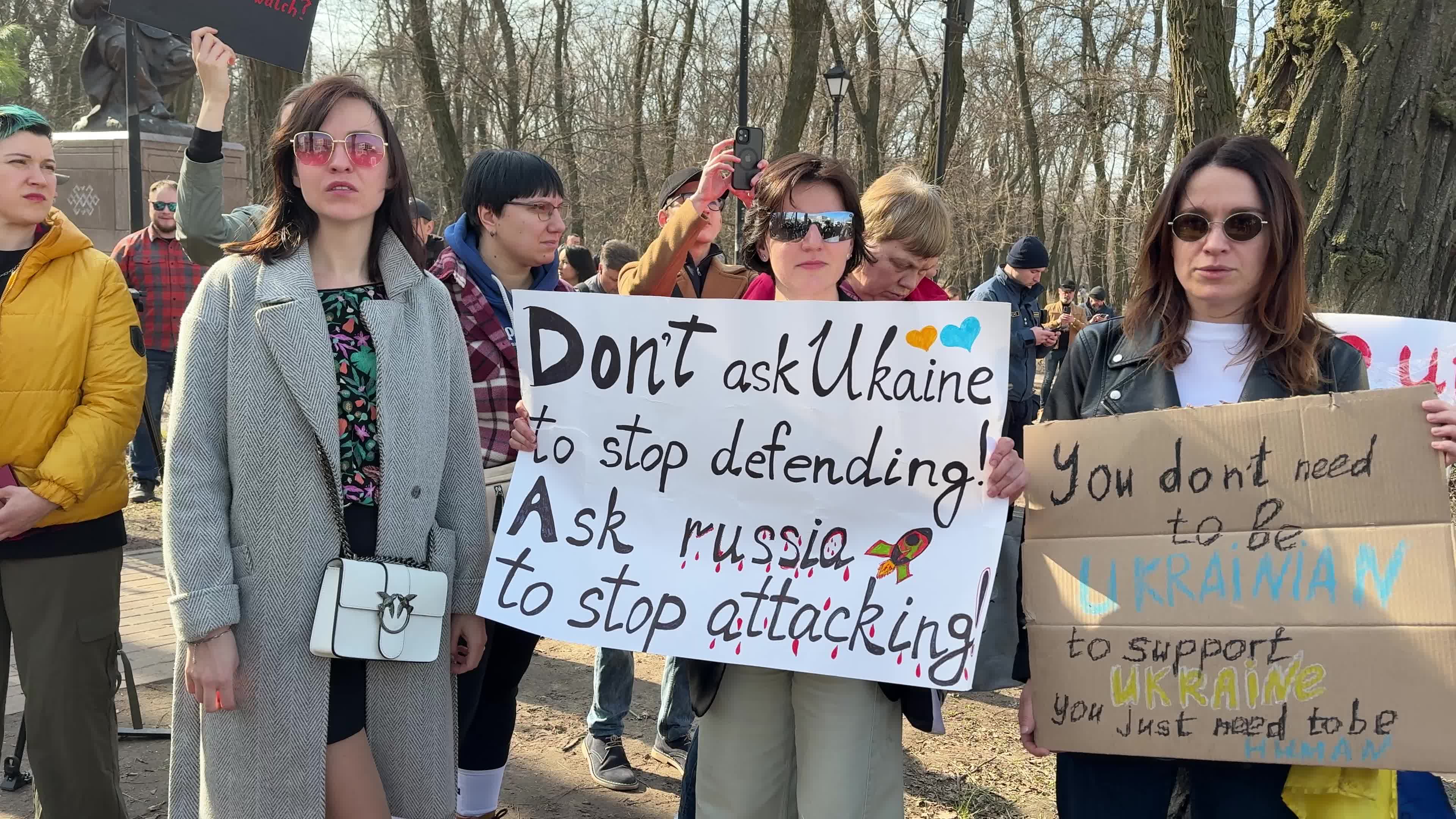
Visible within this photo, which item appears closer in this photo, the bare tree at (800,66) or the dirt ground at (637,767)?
the dirt ground at (637,767)

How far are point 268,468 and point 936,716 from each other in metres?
1.53

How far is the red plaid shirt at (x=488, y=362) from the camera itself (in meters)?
2.91

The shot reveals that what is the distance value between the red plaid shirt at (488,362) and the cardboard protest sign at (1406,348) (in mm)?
2656

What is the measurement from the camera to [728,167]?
9.00 feet

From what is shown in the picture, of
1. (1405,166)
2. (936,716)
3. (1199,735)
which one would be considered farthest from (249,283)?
(1405,166)

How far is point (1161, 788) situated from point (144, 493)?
24.9 ft

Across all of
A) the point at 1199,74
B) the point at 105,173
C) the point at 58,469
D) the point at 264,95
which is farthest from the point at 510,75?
the point at 58,469

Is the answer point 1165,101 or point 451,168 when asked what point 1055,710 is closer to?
point 451,168

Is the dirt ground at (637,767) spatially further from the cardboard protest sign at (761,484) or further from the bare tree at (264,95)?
the bare tree at (264,95)

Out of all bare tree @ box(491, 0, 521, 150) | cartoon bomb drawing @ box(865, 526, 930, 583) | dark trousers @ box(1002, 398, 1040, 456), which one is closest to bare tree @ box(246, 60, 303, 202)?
bare tree @ box(491, 0, 521, 150)

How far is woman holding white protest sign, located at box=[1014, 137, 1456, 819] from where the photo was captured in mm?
2191

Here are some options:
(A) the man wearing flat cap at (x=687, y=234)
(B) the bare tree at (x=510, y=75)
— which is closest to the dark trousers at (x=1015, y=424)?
(A) the man wearing flat cap at (x=687, y=234)

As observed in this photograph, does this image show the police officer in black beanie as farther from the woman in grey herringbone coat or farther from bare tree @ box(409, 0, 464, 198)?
bare tree @ box(409, 0, 464, 198)

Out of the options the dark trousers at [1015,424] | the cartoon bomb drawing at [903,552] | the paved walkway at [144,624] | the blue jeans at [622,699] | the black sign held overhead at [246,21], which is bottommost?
the paved walkway at [144,624]
